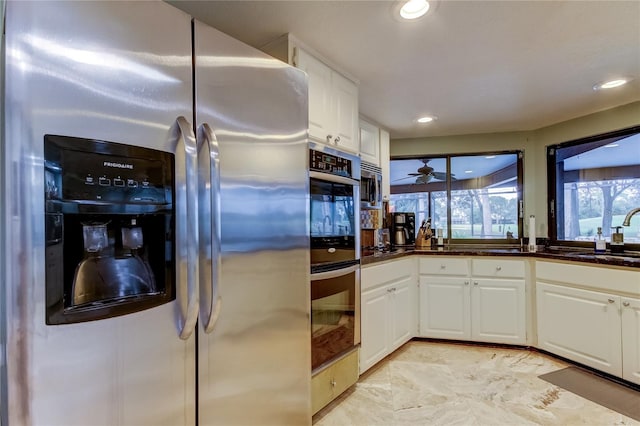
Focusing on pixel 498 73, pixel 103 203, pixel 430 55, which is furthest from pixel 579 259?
pixel 103 203

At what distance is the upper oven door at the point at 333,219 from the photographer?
5.90ft

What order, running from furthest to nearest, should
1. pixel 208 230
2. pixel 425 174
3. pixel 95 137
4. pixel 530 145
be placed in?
pixel 425 174, pixel 530 145, pixel 208 230, pixel 95 137

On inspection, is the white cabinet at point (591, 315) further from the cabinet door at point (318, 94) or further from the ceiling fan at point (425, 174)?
the cabinet door at point (318, 94)

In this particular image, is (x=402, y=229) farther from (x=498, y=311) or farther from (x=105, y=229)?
(x=105, y=229)

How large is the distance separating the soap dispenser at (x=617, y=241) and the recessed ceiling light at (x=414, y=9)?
261cm

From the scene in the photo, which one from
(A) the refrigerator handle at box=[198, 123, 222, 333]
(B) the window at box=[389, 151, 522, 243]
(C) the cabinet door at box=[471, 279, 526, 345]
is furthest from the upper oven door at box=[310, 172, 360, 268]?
(B) the window at box=[389, 151, 522, 243]

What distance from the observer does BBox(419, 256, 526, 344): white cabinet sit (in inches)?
118

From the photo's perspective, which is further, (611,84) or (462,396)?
(611,84)

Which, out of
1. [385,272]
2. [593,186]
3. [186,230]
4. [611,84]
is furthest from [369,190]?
[186,230]

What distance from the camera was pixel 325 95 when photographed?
81.0 inches

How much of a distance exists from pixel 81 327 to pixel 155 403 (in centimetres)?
31

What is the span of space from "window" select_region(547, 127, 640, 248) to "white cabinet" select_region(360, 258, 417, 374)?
1.70 meters

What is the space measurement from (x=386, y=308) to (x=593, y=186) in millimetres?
2368

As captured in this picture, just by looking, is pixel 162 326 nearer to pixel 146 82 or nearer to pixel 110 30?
pixel 146 82
